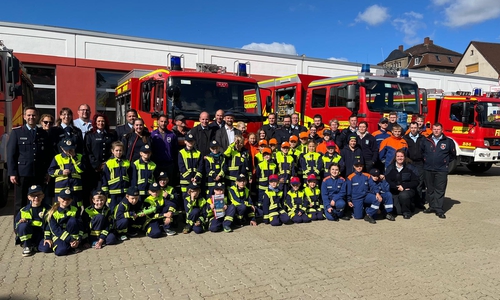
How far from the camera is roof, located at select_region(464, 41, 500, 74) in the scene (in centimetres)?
3868

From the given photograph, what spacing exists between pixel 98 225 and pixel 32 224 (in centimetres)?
75

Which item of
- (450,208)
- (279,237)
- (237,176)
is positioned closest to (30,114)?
(237,176)

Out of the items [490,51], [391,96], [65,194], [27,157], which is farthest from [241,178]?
[490,51]

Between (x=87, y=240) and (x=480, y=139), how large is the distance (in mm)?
11553

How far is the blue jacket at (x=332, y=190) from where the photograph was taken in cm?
645

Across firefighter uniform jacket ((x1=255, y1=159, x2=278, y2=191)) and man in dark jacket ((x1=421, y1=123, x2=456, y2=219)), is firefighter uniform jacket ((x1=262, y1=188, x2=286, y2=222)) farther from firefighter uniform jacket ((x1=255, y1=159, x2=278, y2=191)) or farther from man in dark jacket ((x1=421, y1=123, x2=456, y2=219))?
man in dark jacket ((x1=421, y1=123, x2=456, y2=219))

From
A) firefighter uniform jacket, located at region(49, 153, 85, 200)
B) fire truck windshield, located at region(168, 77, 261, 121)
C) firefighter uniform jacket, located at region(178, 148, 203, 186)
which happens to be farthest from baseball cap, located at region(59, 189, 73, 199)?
fire truck windshield, located at region(168, 77, 261, 121)

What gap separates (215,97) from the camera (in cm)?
744

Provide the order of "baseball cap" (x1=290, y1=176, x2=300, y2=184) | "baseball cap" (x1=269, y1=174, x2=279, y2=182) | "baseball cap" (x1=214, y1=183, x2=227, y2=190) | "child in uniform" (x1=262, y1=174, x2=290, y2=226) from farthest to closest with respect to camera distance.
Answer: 1. "baseball cap" (x1=290, y1=176, x2=300, y2=184)
2. "baseball cap" (x1=269, y1=174, x2=279, y2=182)
3. "child in uniform" (x1=262, y1=174, x2=290, y2=226)
4. "baseball cap" (x1=214, y1=183, x2=227, y2=190)

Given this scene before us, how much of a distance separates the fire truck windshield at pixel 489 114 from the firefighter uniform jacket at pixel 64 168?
11.5 metres

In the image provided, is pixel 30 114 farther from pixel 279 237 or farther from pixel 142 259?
pixel 279 237

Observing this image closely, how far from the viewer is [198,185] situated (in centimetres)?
573

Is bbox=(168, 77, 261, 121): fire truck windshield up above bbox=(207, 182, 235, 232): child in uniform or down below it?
above

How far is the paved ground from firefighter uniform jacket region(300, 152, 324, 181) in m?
1.02
